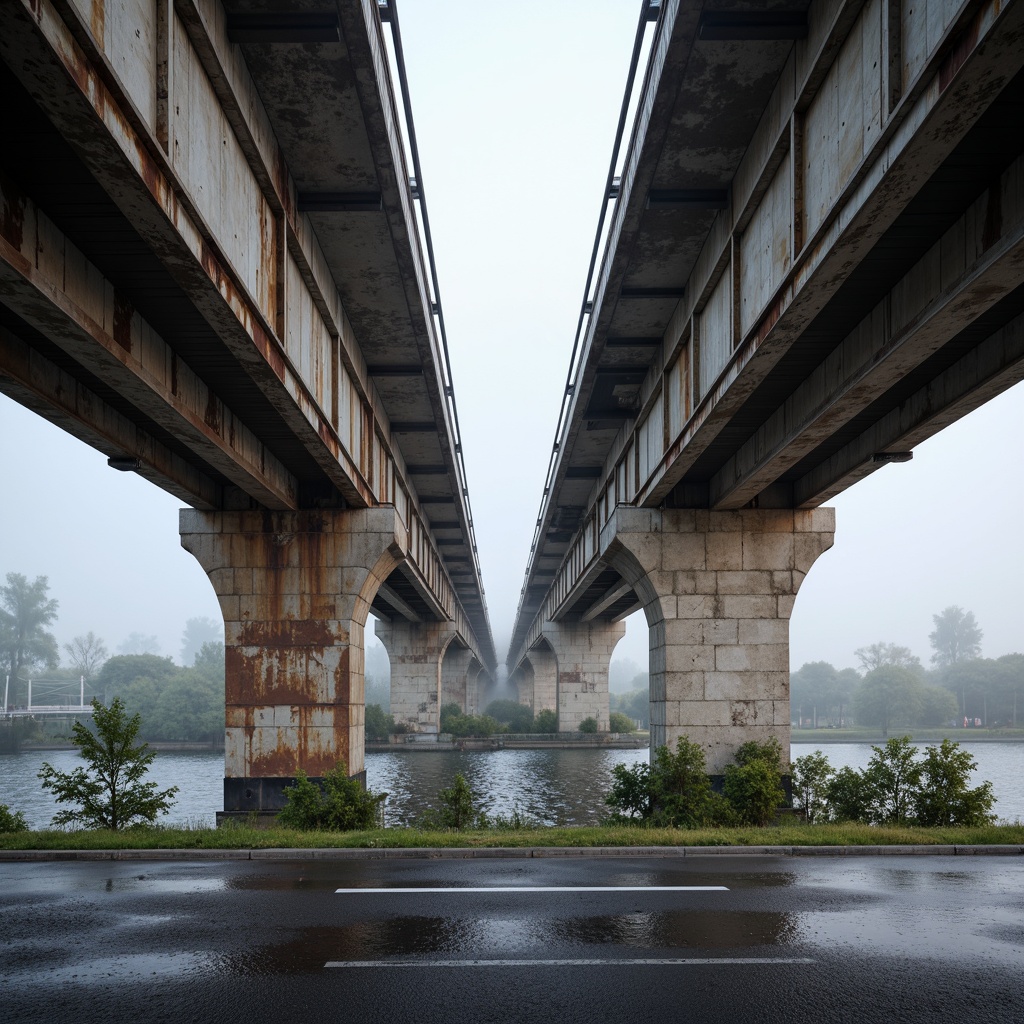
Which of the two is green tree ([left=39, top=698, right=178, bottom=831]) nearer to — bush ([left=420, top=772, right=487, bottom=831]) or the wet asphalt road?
the wet asphalt road

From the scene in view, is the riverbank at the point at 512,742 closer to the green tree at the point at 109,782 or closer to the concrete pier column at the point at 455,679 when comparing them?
the concrete pier column at the point at 455,679

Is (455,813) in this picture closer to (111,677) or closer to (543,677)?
(543,677)

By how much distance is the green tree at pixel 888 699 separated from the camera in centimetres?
11801

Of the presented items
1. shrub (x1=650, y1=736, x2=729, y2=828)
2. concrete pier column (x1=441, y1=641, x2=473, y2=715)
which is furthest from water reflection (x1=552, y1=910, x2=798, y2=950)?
concrete pier column (x1=441, y1=641, x2=473, y2=715)

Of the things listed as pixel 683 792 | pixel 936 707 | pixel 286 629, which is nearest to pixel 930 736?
pixel 936 707

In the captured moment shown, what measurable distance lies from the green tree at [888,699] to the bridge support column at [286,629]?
10922 centimetres

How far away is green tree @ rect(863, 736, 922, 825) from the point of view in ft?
52.5

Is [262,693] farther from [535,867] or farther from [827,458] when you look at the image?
[827,458]

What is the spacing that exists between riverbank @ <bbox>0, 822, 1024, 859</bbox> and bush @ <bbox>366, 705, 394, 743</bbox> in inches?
1725

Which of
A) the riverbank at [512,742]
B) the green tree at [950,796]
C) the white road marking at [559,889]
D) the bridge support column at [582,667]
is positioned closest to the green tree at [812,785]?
the green tree at [950,796]

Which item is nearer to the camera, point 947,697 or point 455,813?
point 455,813

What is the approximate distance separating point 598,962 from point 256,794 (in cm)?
1388

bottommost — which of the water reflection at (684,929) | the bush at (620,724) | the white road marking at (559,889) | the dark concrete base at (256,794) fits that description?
the bush at (620,724)

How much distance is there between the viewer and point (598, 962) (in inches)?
288
